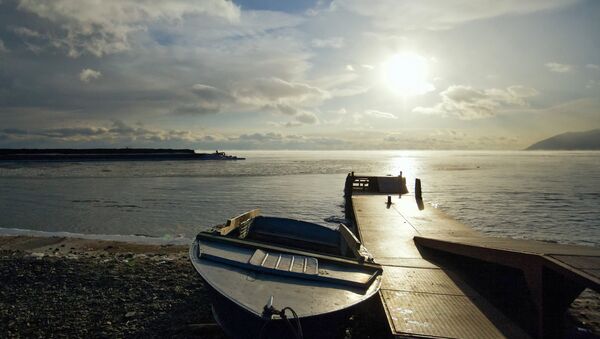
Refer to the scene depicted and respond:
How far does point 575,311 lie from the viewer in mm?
8312

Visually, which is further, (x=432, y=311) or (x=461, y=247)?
(x=461, y=247)

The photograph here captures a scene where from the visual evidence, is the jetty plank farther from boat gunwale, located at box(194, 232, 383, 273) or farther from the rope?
the rope

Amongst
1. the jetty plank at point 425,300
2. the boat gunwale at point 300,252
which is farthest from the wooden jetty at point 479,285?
the boat gunwale at point 300,252

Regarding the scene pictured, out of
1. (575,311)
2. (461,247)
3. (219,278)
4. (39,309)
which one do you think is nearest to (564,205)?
(575,311)

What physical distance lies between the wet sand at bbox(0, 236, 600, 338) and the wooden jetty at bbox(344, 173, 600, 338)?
142 cm

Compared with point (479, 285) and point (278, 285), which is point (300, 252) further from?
point (479, 285)

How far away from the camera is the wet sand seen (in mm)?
7012

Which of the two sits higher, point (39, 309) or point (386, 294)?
point (386, 294)

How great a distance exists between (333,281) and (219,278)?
187cm

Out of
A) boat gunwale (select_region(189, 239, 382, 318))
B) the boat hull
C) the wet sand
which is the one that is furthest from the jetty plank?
the wet sand

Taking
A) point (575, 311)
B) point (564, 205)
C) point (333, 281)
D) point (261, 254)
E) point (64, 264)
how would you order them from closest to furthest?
point (333, 281)
point (261, 254)
point (575, 311)
point (64, 264)
point (564, 205)

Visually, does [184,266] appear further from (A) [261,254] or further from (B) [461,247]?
(B) [461,247]

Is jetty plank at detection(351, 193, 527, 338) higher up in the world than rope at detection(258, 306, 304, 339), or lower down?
lower down

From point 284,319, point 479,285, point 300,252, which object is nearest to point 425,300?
point 479,285
